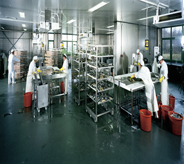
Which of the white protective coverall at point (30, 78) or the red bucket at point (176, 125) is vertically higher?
the white protective coverall at point (30, 78)

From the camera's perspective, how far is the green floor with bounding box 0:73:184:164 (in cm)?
210

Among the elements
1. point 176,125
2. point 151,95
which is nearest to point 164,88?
point 151,95

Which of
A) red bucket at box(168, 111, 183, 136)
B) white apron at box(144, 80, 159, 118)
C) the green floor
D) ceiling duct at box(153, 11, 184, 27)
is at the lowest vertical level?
the green floor

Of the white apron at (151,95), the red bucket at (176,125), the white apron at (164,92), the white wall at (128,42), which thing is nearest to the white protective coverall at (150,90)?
the white apron at (151,95)

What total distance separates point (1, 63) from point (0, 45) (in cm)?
162

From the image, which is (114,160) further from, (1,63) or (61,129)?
(1,63)

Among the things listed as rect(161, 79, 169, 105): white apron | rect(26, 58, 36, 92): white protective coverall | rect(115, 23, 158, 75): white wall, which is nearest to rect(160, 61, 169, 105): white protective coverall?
rect(161, 79, 169, 105): white apron

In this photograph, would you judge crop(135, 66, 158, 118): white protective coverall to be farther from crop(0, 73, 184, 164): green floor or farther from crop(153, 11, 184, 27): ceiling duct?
crop(153, 11, 184, 27): ceiling duct

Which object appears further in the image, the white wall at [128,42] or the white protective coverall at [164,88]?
the white wall at [128,42]

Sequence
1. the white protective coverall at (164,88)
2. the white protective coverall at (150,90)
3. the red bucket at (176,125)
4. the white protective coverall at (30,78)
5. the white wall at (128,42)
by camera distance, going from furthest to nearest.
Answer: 1. the white wall at (128,42)
2. the white protective coverall at (30,78)
3. the white protective coverall at (164,88)
4. the white protective coverall at (150,90)
5. the red bucket at (176,125)

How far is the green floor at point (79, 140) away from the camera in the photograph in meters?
2.10

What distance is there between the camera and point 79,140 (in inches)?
100

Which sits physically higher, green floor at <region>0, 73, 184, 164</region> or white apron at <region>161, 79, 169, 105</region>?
white apron at <region>161, 79, 169, 105</region>

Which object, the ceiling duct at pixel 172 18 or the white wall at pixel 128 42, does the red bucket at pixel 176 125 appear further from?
the white wall at pixel 128 42
